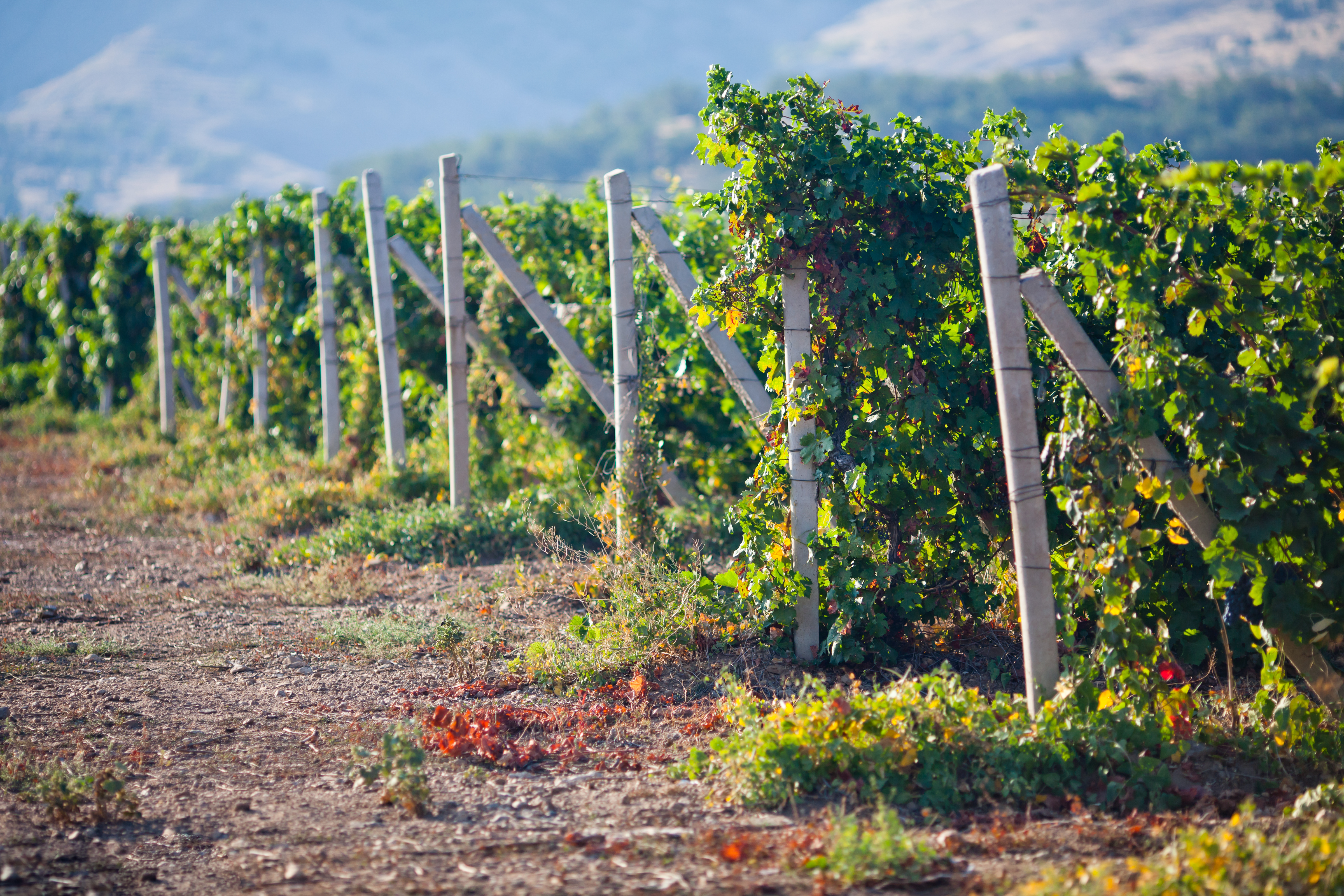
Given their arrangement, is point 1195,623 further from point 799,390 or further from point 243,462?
point 243,462

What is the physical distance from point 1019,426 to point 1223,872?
1544 mm

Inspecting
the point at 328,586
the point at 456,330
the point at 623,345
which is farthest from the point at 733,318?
the point at 328,586

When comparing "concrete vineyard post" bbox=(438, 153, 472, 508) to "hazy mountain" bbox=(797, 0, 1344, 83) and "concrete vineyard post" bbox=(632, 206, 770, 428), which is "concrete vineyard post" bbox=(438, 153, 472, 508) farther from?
"hazy mountain" bbox=(797, 0, 1344, 83)

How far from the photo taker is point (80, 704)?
438cm

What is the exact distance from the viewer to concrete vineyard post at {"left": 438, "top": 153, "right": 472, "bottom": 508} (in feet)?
22.4

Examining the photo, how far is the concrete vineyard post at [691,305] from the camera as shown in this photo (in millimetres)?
5344

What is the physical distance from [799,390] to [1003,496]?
1070 millimetres

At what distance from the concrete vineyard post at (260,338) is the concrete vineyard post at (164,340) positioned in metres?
1.93

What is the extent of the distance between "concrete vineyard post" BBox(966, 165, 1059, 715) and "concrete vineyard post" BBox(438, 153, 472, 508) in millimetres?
4241

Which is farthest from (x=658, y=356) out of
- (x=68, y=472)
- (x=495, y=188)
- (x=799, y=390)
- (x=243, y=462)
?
(x=495, y=188)

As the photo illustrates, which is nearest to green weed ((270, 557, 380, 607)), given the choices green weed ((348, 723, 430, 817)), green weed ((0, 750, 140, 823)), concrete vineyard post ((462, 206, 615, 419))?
concrete vineyard post ((462, 206, 615, 419))

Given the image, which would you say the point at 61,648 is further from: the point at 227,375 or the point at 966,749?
the point at 227,375

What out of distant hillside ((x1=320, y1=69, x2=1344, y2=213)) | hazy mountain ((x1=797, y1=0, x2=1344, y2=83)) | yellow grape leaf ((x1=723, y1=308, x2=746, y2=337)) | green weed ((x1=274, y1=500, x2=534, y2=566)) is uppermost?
hazy mountain ((x1=797, y1=0, x2=1344, y2=83))

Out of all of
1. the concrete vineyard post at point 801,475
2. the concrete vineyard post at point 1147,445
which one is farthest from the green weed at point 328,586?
the concrete vineyard post at point 1147,445
